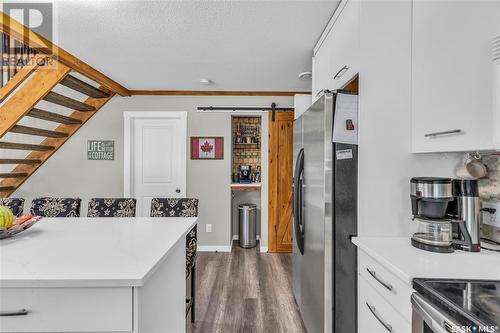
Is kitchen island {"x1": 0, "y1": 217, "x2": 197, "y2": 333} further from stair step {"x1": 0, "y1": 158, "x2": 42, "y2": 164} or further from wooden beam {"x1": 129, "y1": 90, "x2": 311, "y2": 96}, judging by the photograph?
wooden beam {"x1": 129, "y1": 90, "x2": 311, "y2": 96}

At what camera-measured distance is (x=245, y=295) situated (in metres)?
2.69

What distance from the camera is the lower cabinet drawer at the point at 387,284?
3.25ft

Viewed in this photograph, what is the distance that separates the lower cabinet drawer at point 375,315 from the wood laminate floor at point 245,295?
1.00m

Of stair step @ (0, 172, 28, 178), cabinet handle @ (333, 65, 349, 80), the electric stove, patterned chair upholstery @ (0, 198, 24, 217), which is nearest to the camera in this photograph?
the electric stove

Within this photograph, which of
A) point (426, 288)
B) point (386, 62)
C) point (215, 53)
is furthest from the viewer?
point (215, 53)

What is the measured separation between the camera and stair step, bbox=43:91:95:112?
3027mm

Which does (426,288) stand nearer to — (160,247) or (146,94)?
(160,247)

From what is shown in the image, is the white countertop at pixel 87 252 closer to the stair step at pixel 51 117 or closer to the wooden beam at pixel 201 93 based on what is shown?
the stair step at pixel 51 117

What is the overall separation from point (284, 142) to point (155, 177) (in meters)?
2.05

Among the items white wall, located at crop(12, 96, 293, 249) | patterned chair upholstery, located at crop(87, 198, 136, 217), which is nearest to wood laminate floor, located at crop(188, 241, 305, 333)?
white wall, located at crop(12, 96, 293, 249)

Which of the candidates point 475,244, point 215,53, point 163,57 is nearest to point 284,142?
point 215,53

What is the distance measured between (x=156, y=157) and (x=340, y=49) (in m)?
3.14

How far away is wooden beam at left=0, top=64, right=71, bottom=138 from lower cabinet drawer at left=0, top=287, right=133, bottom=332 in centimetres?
269

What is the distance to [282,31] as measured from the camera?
7.14 feet
